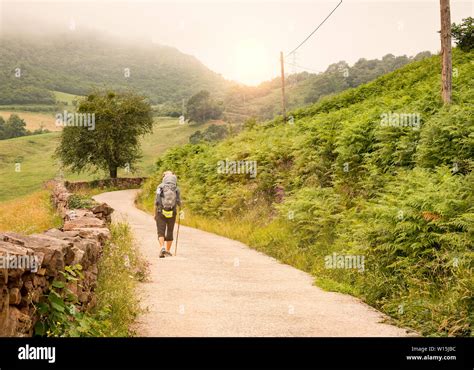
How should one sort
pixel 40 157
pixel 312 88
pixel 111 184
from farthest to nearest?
pixel 312 88
pixel 40 157
pixel 111 184

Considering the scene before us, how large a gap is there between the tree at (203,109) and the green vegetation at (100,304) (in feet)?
345

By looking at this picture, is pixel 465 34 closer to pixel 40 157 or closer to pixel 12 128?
pixel 40 157

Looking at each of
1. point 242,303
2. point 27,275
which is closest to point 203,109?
point 242,303

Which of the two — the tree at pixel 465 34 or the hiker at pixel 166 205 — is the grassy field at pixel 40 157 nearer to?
the tree at pixel 465 34

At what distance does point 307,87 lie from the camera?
12062cm

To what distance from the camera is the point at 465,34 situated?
33.5m

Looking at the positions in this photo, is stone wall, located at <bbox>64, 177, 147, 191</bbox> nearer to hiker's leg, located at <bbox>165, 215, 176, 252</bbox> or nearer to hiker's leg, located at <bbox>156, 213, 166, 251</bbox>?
hiker's leg, located at <bbox>165, 215, 176, 252</bbox>

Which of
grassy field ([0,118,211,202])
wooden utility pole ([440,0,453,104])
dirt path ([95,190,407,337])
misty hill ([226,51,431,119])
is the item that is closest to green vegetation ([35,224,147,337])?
dirt path ([95,190,407,337])

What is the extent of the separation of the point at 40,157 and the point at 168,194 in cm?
9625

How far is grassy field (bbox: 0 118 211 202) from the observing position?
7608 cm

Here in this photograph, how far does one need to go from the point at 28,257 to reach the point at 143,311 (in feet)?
10.7

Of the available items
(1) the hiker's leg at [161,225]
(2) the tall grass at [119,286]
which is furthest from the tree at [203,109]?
(2) the tall grass at [119,286]

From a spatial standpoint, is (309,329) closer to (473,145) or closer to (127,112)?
(473,145)

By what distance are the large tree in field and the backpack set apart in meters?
44.0
